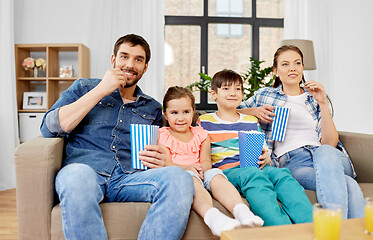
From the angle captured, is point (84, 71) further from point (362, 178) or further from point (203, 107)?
point (362, 178)

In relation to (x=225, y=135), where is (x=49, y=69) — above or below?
above

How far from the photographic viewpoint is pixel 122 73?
5.16 feet

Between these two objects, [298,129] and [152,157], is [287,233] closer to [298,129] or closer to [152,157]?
[152,157]

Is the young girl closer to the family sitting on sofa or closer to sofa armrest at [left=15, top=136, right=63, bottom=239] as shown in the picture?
the family sitting on sofa

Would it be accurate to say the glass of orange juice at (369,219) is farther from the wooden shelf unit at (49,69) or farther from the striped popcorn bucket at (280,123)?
the wooden shelf unit at (49,69)

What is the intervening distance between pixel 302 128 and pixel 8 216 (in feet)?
6.81

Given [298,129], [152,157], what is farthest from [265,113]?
[152,157]

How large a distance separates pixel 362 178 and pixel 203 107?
2.65 meters

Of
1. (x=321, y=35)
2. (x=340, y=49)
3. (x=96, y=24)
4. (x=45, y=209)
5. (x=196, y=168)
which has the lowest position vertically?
(x=45, y=209)

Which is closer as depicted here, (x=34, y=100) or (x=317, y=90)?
(x=317, y=90)

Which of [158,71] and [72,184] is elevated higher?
[158,71]

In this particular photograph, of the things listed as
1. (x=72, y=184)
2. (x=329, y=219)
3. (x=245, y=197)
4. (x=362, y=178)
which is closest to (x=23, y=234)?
(x=72, y=184)

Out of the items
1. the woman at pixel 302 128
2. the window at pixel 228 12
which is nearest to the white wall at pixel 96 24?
the window at pixel 228 12

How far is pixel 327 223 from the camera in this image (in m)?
0.91
